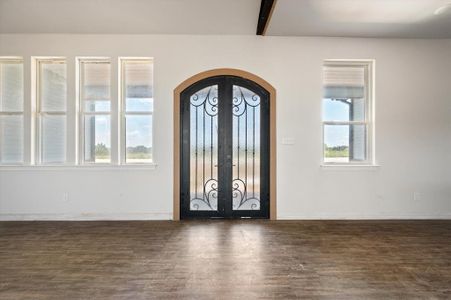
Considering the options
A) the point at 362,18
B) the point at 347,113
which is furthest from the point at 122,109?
the point at 362,18

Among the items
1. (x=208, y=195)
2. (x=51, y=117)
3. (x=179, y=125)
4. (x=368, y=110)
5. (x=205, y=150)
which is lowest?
(x=208, y=195)

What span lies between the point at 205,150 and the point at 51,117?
2668 millimetres

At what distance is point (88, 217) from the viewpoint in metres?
4.83

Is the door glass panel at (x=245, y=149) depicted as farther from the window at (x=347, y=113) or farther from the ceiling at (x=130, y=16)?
the window at (x=347, y=113)

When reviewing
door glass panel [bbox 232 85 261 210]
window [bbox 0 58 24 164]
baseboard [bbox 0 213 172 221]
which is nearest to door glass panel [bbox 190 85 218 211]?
door glass panel [bbox 232 85 261 210]

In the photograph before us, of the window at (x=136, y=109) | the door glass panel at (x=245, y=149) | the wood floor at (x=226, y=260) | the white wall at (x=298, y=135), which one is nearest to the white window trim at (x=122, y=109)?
the window at (x=136, y=109)

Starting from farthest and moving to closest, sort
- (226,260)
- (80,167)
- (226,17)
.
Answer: (80,167) < (226,17) < (226,260)

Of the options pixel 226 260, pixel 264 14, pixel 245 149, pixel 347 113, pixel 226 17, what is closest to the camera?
pixel 226 260

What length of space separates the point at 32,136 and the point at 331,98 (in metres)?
5.10

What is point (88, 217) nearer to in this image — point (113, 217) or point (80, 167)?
point (113, 217)

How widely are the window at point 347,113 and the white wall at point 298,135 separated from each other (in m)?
0.17

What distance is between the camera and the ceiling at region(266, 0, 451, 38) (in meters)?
3.81

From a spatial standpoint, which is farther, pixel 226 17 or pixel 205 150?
pixel 205 150

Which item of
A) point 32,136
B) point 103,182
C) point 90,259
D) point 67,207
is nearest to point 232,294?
point 90,259
